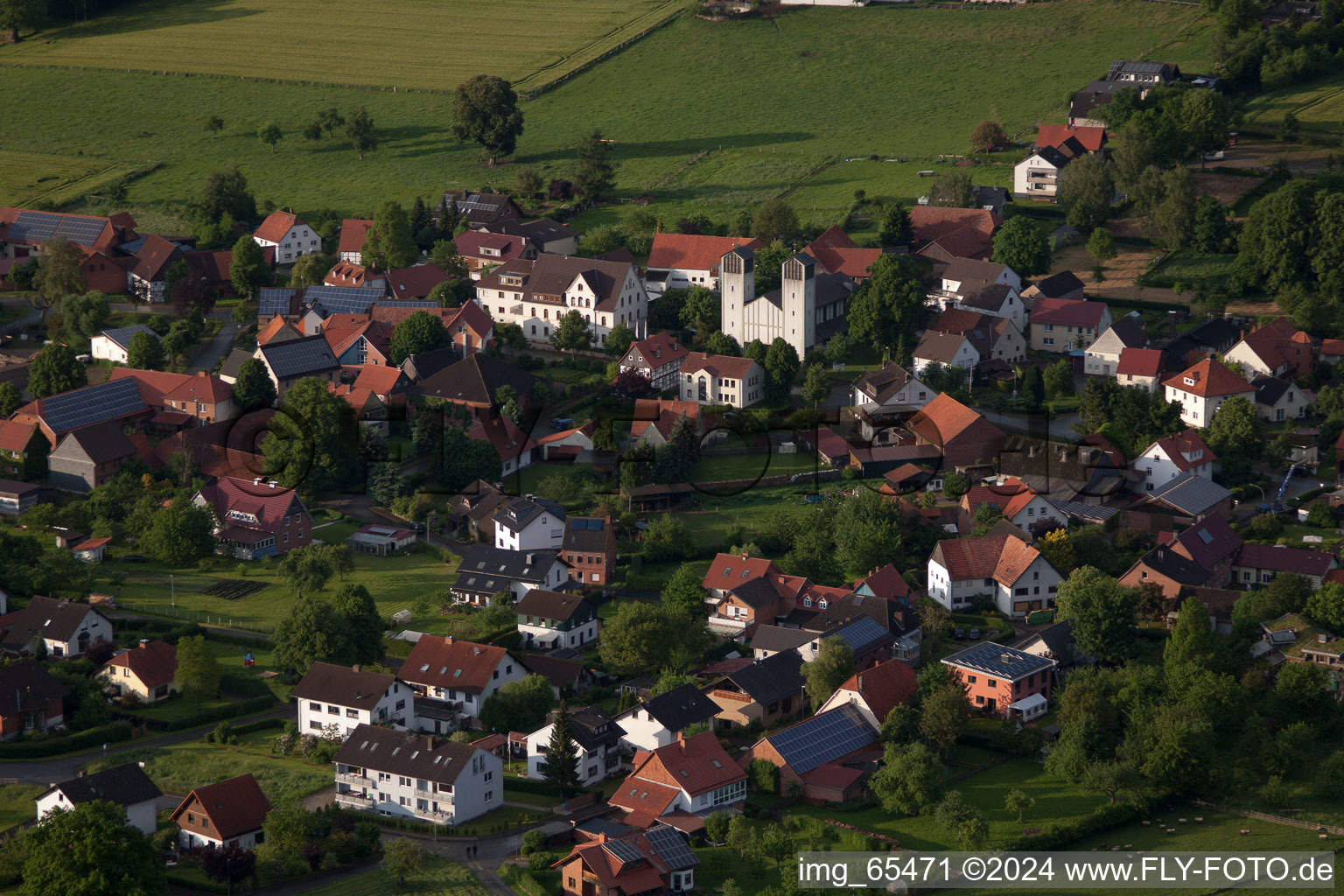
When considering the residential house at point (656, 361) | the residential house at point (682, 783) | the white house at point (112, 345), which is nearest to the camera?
the residential house at point (682, 783)

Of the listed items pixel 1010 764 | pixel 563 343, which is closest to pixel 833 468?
pixel 563 343

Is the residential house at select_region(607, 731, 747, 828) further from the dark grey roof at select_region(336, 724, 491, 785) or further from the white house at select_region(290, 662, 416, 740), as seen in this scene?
the white house at select_region(290, 662, 416, 740)

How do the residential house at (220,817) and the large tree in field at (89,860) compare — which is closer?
the large tree in field at (89,860)

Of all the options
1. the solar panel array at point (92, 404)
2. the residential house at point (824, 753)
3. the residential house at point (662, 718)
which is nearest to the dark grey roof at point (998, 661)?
the residential house at point (824, 753)

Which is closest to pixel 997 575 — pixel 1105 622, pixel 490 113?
pixel 1105 622

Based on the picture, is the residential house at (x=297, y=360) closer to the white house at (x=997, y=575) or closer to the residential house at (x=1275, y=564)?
the white house at (x=997, y=575)

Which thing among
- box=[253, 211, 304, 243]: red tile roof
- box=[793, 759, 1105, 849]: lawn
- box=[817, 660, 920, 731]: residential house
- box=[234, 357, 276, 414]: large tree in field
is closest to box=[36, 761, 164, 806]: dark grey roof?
box=[793, 759, 1105, 849]: lawn

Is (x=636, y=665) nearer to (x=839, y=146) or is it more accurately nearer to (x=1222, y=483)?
(x=1222, y=483)

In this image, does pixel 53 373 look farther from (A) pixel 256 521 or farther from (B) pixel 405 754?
(B) pixel 405 754
